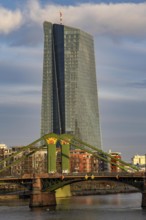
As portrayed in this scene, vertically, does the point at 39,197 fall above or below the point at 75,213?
above

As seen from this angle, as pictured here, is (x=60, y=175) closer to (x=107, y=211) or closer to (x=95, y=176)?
(x=95, y=176)

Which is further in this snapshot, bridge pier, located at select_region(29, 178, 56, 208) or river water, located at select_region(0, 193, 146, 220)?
bridge pier, located at select_region(29, 178, 56, 208)

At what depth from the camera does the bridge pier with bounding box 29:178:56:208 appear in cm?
16300

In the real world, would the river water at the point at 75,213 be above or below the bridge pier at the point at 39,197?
below

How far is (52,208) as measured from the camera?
513ft

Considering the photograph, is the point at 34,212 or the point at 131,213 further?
the point at 34,212

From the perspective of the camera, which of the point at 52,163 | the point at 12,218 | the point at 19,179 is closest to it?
the point at 12,218

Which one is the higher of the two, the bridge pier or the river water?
the bridge pier

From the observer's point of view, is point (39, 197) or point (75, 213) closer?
point (75, 213)

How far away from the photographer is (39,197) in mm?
164625

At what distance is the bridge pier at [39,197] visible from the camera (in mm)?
163000

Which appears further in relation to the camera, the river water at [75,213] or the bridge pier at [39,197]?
the bridge pier at [39,197]

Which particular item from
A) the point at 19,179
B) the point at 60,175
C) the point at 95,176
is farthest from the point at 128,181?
the point at 19,179

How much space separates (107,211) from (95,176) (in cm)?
1556
